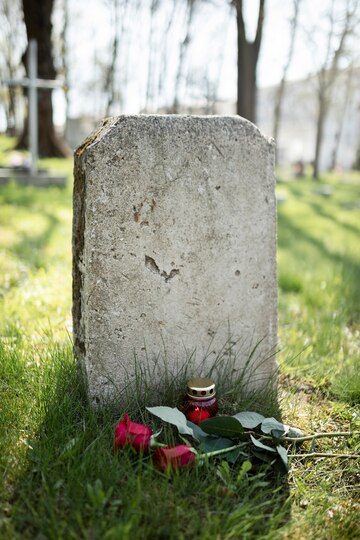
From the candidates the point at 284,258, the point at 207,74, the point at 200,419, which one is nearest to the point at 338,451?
the point at 200,419

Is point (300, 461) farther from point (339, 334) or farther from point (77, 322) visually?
point (339, 334)

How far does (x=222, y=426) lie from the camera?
187cm

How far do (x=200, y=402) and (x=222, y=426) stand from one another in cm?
17

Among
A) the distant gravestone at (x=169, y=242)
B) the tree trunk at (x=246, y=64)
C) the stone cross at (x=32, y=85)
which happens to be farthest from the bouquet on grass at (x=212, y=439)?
the stone cross at (x=32, y=85)

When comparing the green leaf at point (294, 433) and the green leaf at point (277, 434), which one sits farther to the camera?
the green leaf at point (294, 433)

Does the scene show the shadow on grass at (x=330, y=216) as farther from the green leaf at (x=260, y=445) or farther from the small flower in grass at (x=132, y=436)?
the small flower in grass at (x=132, y=436)

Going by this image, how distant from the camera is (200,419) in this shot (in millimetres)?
1992

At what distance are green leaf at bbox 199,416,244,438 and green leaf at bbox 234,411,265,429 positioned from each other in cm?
8

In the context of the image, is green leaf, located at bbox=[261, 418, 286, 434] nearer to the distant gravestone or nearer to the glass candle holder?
the glass candle holder

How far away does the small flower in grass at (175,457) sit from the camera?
66.2 inches

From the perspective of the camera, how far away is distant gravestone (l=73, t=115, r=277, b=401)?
2.06 metres

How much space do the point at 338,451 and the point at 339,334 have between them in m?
1.44

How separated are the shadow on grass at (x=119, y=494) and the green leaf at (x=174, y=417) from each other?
0.16ft

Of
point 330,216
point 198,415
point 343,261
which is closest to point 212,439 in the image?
point 198,415
